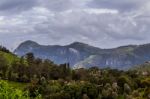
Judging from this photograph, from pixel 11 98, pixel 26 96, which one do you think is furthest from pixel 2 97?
pixel 26 96

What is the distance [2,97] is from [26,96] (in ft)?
21.5

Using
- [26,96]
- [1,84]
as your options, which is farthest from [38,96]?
[1,84]

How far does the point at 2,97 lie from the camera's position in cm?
5562

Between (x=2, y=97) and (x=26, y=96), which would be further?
(x=26, y=96)

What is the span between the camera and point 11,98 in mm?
56250

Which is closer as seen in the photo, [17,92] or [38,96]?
[17,92]

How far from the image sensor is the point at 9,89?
5891cm

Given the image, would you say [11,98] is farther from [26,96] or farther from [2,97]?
[26,96]

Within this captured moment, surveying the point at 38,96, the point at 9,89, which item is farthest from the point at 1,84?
the point at 38,96

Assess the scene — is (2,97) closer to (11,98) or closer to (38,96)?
(11,98)

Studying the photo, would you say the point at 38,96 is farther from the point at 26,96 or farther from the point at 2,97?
the point at 2,97

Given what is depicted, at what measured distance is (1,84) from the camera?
Result: 58.3 metres

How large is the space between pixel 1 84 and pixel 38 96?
6.32 meters

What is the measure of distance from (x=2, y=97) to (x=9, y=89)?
3394mm
